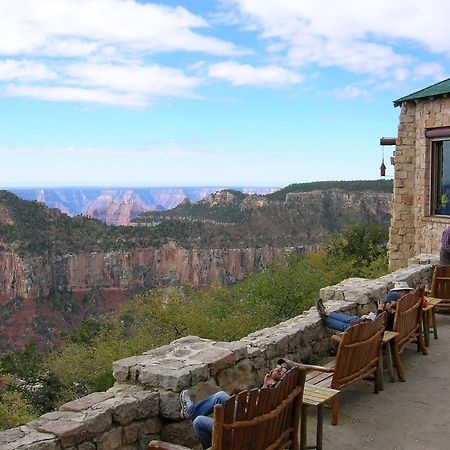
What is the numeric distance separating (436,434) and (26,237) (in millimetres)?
59099

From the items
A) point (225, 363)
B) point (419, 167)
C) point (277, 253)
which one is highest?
point (419, 167)

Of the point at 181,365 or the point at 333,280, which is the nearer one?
the point at 181,365

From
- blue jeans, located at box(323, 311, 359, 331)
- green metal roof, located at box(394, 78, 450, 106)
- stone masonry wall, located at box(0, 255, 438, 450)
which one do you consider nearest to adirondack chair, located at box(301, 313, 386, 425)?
stone masonry wall, located at box(0, 255, 438, 450)

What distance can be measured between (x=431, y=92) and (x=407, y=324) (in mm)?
10513

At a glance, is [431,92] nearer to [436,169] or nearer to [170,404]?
[436,169]

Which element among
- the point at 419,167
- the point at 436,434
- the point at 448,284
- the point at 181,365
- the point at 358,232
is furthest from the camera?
the point at 358,232

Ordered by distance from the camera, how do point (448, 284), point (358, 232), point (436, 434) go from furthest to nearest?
point (358, 232)
point (448, 284)
point (436, 434)

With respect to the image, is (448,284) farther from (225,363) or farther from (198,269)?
(198,269)

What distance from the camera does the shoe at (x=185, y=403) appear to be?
437cm

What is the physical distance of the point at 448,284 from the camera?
9.67m

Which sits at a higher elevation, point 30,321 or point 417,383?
point 417,383

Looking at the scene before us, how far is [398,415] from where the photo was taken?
5.70 m

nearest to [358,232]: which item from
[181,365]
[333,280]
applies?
[333,280]

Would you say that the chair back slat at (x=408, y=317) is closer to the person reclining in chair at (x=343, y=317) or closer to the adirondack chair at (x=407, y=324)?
the adirondack chair at (x=407, y=324)
